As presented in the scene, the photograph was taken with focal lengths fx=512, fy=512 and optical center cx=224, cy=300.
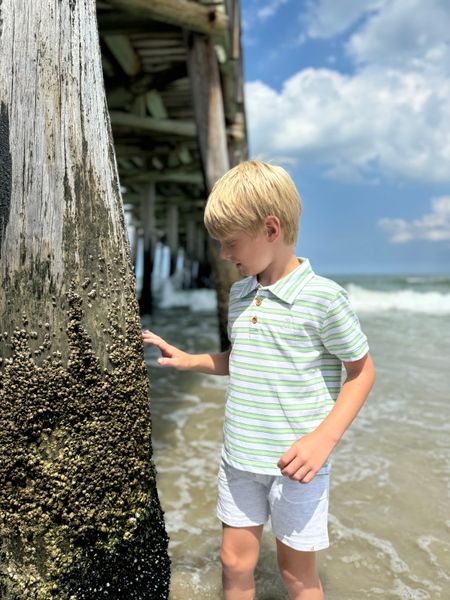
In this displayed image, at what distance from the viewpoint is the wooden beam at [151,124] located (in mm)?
7820

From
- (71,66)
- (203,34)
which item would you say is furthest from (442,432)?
(203,34)

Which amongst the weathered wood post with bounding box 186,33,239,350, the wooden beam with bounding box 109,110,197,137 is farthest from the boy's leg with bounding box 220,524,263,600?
the wooden beam with bounding box 109,110,197,137

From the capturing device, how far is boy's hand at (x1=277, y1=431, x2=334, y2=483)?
53.7 inches

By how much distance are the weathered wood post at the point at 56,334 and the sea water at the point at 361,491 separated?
0.83 m

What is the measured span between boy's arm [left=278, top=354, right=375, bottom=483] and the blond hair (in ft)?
1.55

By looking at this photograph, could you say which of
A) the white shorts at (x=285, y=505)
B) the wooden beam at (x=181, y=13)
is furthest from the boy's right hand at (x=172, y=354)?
the wooden beam at (x=181, y=13)

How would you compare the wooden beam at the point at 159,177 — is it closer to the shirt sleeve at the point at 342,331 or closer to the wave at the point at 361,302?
the wave at the point at 361,302

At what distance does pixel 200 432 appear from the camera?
4277mm

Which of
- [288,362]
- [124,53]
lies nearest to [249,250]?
[288,362]

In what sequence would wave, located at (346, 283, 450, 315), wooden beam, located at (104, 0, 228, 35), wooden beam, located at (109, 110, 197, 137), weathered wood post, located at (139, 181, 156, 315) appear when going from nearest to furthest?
wooden beam, located at (104, 0, 228, 35), wooden beam, located at (109, 110, 197, 137), weathered wood post, located at (139, 181, 156, 315), wave, located at (346, 283, 450, 315)

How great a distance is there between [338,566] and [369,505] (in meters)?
0.69

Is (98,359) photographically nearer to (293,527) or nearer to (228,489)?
(228,489)

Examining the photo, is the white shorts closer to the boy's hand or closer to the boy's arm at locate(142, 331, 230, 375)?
the boy's hand

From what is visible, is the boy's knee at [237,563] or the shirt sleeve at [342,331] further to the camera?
the boy's knee at [237,563]
